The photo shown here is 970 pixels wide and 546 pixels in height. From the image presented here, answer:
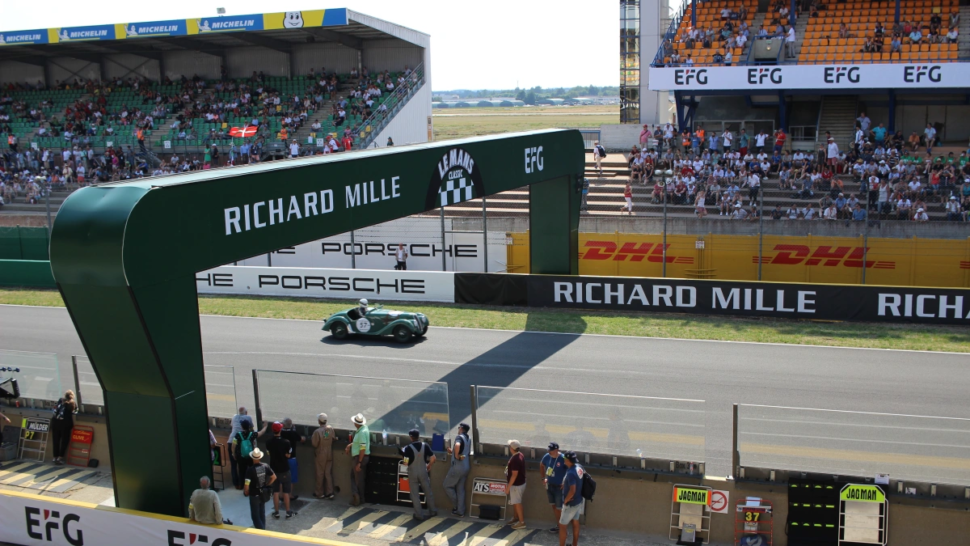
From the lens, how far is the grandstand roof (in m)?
36.2

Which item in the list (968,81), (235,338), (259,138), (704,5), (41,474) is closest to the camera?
(41,474)

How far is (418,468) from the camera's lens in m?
10.7

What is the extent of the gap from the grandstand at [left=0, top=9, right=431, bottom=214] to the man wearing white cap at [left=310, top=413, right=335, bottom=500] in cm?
2466

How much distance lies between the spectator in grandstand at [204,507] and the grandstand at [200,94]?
26379 millimetres

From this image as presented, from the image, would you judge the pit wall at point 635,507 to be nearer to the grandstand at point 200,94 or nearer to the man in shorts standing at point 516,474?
the man in shorts standing at point 516,474

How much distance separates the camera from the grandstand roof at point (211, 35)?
3619 cm

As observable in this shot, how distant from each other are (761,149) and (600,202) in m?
6.84

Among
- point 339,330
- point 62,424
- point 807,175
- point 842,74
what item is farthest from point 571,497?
point 842,74

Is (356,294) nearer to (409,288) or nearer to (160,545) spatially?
(409,288)

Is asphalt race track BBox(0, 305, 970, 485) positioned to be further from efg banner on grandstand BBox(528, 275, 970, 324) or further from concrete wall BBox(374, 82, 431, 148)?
concrete wall BBox(374, 82, 431, 148)

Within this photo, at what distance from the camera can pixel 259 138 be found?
37219mm

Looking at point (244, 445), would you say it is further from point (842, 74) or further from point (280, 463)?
point (842, 74)

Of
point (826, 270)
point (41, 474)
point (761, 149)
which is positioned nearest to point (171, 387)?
point (41, 474)

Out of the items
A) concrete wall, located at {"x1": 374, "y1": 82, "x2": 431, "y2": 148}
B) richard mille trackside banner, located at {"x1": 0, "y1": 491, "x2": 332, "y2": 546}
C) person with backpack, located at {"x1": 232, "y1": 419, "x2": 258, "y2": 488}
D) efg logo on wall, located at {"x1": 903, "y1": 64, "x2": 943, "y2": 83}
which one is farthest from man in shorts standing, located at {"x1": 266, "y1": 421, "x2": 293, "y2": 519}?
concrete wall, located at {"x1": 374, "y1": 82, "x2": 431, "y2": 148}
